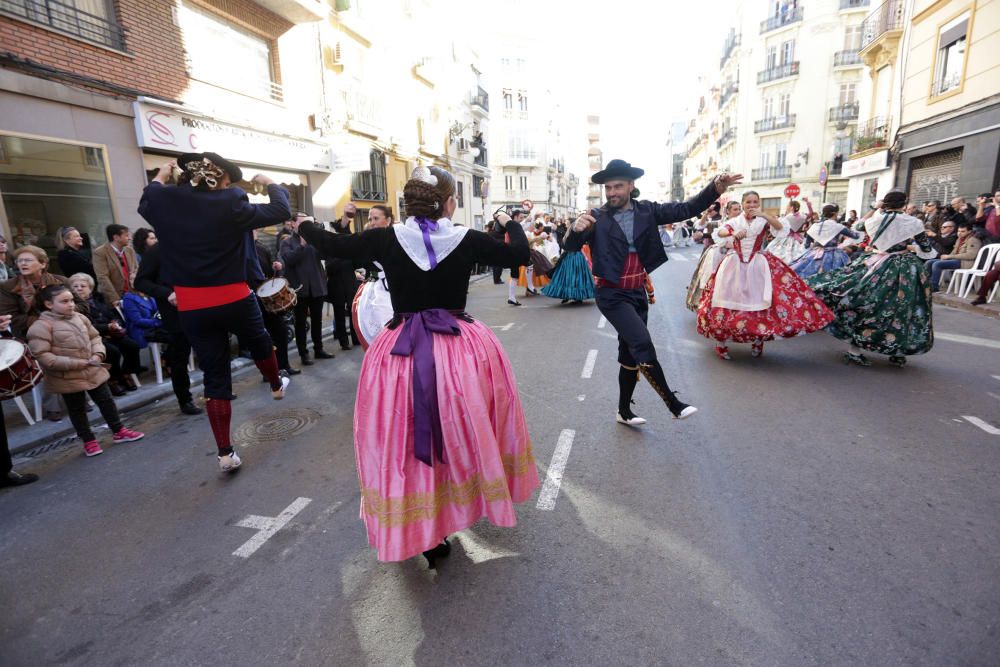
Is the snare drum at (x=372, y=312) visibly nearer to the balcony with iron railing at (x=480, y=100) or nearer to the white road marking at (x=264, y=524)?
the white road marking at (x=264, y=524)

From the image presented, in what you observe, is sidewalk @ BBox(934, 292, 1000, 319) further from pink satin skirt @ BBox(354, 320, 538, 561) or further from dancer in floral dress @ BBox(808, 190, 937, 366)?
pink satin skirt @ BBox(354, 320, 538, 561)

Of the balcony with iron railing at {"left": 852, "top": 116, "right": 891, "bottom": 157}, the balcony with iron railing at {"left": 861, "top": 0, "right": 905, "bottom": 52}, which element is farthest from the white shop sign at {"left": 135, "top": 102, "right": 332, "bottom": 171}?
the balcony with iron railing at {"left": 861, "top": 0, "right": 905, "bottom": 52}

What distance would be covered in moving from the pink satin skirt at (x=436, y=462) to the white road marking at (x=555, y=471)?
31.2 inches

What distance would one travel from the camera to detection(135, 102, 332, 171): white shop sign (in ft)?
31.6

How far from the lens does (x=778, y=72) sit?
39.4 m

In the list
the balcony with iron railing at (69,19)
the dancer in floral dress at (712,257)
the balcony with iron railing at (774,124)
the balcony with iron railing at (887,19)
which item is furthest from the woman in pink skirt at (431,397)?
the balcony with iron railing at (774,124)

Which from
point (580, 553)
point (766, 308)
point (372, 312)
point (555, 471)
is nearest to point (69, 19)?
point (372, 312)

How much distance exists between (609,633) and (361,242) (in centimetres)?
211

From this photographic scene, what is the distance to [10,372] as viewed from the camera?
3939 millimetres

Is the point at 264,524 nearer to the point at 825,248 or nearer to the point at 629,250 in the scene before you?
the point at 629,250

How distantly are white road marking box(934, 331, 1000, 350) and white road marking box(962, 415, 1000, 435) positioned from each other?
11.2ft

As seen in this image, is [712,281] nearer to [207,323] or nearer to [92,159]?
[207,323]

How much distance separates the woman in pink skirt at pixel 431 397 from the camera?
2.49 metres

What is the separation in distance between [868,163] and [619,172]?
20771 mm
